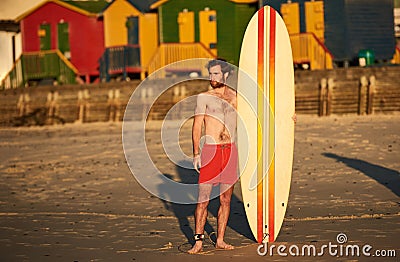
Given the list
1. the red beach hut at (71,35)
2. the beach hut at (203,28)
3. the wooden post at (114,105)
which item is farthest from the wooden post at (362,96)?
the red beach hut at (71,35)

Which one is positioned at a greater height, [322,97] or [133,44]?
[133,44]

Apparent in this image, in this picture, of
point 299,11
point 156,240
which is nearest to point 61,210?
point 156,240

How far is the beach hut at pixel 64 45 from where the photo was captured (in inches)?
1410

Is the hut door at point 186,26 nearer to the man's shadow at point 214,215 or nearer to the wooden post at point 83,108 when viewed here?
the wooden post at point 83,108

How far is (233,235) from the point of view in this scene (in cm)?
901

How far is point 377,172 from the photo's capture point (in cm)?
1317

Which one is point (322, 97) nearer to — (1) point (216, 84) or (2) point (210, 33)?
(2) point (210, 33)

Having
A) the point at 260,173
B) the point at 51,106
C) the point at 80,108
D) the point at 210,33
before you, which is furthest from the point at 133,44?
the point at 260,173

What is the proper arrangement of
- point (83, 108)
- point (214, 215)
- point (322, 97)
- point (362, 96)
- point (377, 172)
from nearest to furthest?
1. point (214, 215)
2. point (377, 172)
3. point (362, 96)
4. point (322, 97)
5. point (83, 108)

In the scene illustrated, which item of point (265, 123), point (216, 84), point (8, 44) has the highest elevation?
point (8, 44)

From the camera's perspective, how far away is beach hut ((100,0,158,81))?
3344 cm

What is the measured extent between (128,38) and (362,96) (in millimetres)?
14468

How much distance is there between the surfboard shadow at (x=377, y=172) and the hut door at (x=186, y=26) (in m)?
17.8

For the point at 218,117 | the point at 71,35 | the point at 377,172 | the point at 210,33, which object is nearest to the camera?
the point at 218,117
